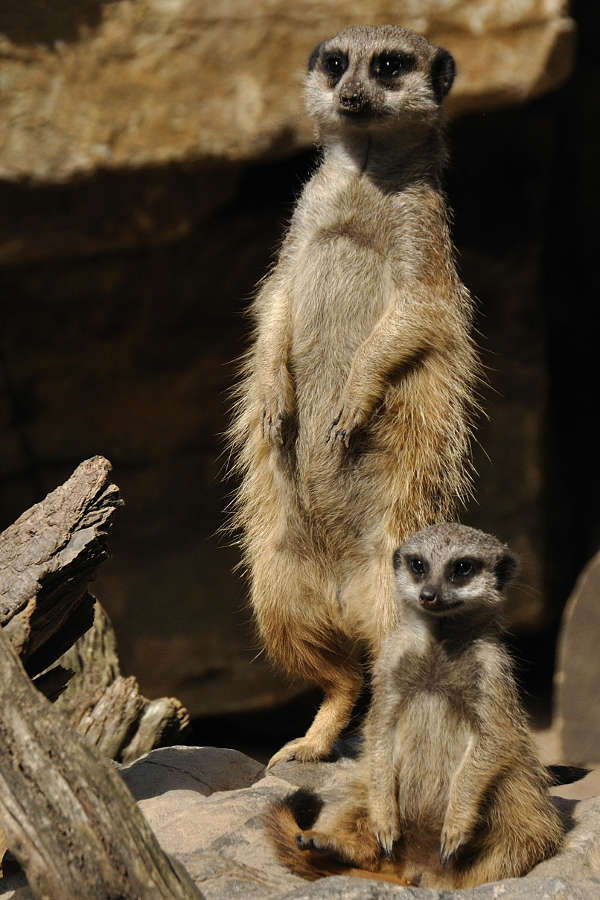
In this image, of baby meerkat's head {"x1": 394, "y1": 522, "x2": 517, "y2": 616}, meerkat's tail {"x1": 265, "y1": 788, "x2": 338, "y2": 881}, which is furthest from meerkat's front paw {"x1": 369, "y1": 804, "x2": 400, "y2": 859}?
baby meerkat's head {"x1": 394, "y1": 522, "x2": 517, "y2": 616}

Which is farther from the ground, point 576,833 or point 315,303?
point 315,303

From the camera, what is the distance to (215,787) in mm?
3121

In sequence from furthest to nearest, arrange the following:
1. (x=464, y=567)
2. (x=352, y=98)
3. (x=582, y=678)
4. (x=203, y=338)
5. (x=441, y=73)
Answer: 1. (x=203, y=338)
2. (x=582, y=678)
3. (x=441, y=73)
4. (x=352, y=98)
5. (x=464, y=567)

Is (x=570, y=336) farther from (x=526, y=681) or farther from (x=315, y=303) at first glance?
(x=315, y=303)

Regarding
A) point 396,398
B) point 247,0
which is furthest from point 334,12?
point 396,398

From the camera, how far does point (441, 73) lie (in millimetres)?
3320

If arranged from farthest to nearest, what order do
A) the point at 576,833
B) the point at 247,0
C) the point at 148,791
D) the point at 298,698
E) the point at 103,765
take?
the point at 298,698, the point at 247,0, the point at 148,791, the point at 576,833, the point at 103,765

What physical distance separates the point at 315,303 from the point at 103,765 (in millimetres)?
1624

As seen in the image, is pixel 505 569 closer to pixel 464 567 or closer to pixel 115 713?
pixel 464 567

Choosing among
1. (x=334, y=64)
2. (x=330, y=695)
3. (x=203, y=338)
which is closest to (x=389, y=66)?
(x=334, y=64)

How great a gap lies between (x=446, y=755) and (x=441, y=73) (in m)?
1.87

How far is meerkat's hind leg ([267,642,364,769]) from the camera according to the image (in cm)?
330

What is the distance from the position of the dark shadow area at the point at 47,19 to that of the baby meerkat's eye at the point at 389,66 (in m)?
2.13

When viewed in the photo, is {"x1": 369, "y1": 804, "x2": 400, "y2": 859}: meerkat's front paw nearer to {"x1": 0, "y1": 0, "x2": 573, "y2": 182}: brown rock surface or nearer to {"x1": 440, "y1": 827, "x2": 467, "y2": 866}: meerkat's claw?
{"x1": 440, "y1": 827, "x2": 467, "y2": 866}: meerkat's claw
